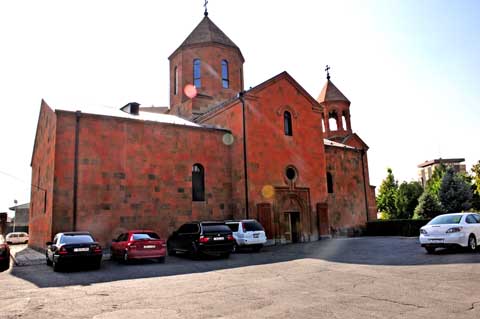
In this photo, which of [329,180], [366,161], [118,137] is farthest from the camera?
[366,161]

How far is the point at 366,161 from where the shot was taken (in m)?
33.8

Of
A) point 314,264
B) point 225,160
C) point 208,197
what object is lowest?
point 314,264

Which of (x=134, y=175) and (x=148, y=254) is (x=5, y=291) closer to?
(x=148, y=254)

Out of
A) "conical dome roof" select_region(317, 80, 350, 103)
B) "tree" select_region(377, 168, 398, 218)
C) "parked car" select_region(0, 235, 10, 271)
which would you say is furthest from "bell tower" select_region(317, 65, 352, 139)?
"parked car" select_region(0, 235, 10, 271)

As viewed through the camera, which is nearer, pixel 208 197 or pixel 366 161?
pixel 208 197

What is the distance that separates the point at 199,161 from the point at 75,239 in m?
10.5

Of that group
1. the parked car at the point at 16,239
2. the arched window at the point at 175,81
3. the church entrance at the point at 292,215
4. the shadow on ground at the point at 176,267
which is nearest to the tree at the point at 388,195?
the church entrance at the point at 292,215

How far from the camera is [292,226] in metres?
24.5

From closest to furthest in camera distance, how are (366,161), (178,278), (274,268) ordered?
(178,278) → (274,268) → (366,161)

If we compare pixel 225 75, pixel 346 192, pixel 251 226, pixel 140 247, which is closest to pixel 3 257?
pixel 140 247

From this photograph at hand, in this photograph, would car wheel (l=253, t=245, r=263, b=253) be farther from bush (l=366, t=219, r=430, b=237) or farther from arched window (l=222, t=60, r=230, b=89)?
arched window (l=222, t=60, r=230, b=89)

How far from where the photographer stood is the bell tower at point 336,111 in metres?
36.8

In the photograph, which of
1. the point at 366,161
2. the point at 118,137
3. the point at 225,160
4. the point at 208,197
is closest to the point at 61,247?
the point at 118,137

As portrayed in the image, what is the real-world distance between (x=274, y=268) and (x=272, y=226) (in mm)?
10582
